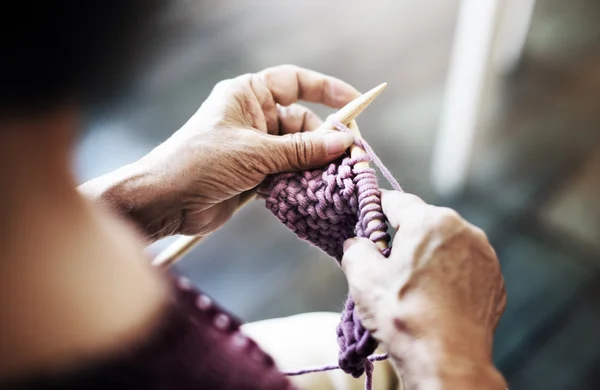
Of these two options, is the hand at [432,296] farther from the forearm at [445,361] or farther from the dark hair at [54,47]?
the dark hair at [54,47]

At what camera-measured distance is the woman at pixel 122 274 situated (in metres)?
0.42

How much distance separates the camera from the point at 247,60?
1.74 m

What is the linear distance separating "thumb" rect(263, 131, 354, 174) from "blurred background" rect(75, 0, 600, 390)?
422 millimetres

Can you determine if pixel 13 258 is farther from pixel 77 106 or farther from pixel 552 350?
pixel 552 350

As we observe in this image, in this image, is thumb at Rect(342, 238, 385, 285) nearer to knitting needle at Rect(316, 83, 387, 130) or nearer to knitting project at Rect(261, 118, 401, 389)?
knitting project at Rect(261, 118, 401, 389)

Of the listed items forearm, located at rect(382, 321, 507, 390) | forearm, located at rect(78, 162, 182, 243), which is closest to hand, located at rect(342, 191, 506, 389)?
forearm, located at rect(382, 321, 507, 390)

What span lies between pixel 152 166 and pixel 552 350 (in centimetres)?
106

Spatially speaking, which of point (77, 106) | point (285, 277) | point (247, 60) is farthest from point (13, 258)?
point (247, 60)

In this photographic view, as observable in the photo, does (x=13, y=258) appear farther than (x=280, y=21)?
No

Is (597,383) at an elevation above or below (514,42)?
below

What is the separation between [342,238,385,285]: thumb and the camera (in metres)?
0.63

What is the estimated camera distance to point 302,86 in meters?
0.96

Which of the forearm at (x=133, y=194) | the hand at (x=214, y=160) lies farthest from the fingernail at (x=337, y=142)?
the forearm at (x=133, y=194)

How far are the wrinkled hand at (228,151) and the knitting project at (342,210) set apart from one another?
1.1 inches
